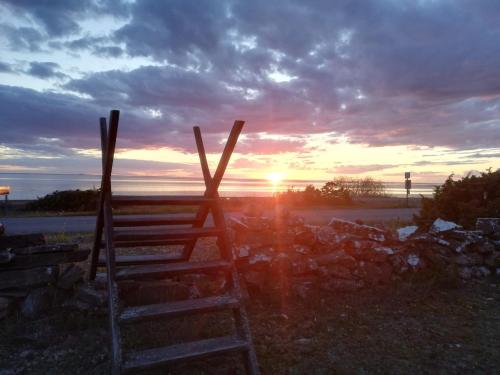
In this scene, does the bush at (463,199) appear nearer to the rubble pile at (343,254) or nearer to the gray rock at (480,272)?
the rubble pile at (343,254)

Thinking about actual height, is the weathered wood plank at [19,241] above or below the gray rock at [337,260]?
above

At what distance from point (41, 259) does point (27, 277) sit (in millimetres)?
263

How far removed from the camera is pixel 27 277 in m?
5.08

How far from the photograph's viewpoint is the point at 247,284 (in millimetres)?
5762

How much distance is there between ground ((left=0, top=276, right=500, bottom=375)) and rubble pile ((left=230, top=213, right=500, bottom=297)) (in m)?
0.29

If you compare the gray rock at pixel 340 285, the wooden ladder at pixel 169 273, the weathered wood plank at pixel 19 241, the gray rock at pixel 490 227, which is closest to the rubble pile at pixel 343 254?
the gray rock at pixel 340 285

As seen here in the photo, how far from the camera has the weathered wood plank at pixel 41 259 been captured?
505 cm

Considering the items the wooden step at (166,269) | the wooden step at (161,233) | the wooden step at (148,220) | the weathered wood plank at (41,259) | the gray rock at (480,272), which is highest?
the wooden step at (148,220)

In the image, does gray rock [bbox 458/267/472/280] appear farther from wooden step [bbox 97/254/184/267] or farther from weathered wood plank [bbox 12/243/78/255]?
weathered wood plank [bbox 12/243/78/255]

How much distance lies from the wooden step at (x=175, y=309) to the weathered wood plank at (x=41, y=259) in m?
2.13

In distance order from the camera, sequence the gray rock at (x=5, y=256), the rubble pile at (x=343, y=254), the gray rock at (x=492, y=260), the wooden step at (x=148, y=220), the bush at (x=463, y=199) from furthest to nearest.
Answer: the bush at (x=463, y=199)
the gray rock at (x=492, y=260)
the rubble pile at (x=343, y=254)
the gray rock at (x=5, y=256)
the wooden step at (x=148, y=220)

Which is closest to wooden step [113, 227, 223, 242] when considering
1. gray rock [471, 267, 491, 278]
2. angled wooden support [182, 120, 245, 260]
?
angled wooden support [182, 120, 245, 260]

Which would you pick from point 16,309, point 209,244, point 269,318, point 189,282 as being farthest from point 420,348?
point 209,244

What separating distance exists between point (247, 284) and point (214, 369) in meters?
1.94
